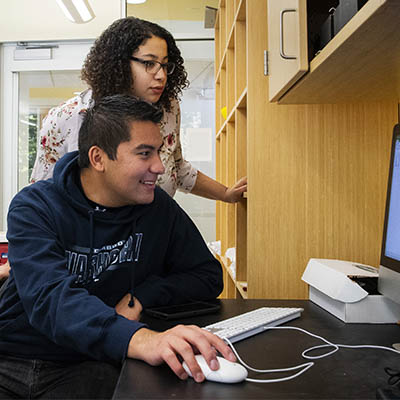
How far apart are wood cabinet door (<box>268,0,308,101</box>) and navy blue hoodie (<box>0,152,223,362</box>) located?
0.47m

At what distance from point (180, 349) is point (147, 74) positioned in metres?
1.13

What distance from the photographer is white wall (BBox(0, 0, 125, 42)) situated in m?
3.43

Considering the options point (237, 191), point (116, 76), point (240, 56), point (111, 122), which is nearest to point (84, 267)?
point (111, 122)

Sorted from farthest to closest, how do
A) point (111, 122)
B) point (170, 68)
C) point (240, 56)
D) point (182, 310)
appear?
1. point (240, 56)
2. point (170, 68)
3. point (111, 122)
4. point (182, 310)

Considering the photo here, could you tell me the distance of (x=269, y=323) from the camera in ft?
3.25

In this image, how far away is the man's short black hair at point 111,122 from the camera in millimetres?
1217

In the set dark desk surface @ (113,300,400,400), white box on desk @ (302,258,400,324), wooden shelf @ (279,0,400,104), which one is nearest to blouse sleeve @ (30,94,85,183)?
wooden shelf @ (279,0,400,104)

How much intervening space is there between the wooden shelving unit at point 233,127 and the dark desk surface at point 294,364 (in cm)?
74

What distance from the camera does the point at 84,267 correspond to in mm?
1156

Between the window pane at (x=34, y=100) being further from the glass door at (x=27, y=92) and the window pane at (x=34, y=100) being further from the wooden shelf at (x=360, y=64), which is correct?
the wooden shelf at (x=360, y=64)

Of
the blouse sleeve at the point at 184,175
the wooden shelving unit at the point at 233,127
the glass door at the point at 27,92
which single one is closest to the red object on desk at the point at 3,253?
the blouse sleeve at the point at 184,175

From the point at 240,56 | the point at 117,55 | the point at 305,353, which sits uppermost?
the point at 240,56

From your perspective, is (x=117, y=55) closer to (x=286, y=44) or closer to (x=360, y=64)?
(x=286, y=44)

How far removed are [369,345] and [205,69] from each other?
287 centimetres
